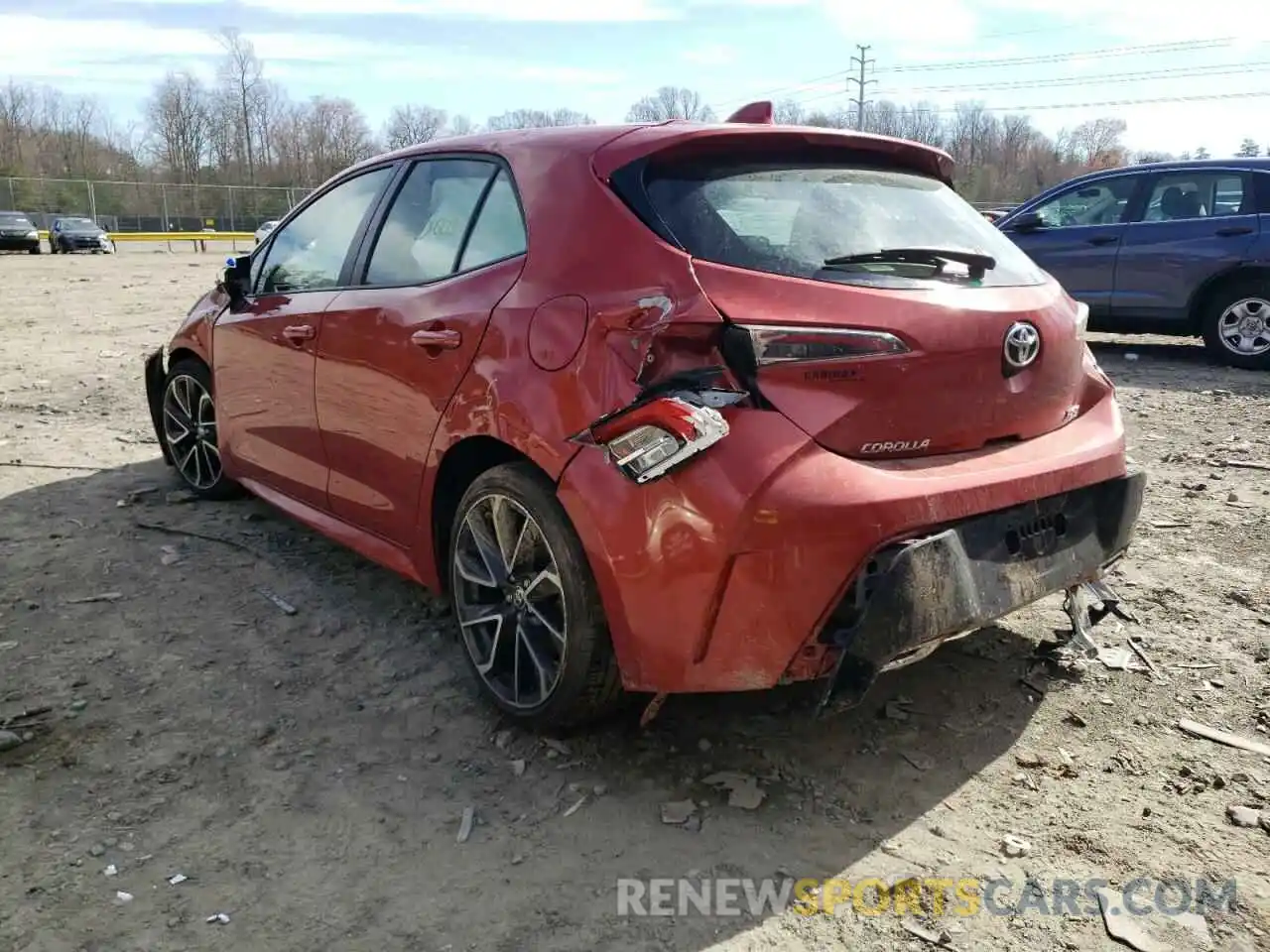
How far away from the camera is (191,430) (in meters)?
5.44

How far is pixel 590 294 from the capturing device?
279 cm

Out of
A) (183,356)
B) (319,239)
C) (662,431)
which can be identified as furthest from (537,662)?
(183,356)

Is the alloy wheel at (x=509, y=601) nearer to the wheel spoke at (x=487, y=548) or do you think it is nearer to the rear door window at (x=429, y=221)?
the wheel spoke at (x=487, y=548)

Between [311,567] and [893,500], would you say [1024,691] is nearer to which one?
[893,500]

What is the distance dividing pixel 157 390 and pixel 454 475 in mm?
3217

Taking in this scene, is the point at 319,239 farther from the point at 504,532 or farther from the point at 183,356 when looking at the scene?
the point at 504,532

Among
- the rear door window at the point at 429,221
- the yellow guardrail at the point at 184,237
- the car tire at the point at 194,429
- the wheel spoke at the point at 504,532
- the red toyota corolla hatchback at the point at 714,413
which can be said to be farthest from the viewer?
the yellow guardrail at the point at 184,237

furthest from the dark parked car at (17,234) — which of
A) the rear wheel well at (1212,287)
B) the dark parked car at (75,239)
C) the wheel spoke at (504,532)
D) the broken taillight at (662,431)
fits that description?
the broken taillight at (662,431)

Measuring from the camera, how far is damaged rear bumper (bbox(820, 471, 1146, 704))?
98.7 inches

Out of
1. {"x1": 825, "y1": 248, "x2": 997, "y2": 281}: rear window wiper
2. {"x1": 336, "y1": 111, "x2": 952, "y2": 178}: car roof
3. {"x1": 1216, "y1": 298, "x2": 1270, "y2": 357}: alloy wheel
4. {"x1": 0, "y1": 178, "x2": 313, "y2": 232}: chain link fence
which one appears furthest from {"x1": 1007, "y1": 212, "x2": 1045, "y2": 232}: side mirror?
{"x1": 0, "y1": 178, "x2": 313, "y2": 232}: chain link fence

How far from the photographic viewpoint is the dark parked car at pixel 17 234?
111ft

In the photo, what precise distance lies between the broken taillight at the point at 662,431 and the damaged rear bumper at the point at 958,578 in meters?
0.51

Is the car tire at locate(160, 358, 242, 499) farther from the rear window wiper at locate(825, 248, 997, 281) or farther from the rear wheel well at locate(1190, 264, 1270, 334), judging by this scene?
the rear wheel well at locate(1190, 264, 1270, 334)

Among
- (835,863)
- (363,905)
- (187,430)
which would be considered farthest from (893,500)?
(187,430)
